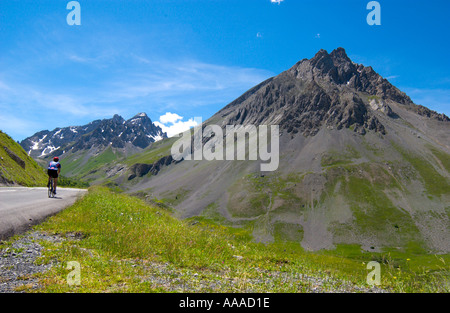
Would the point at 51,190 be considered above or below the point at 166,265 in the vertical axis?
above

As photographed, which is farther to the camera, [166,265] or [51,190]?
[51,190]

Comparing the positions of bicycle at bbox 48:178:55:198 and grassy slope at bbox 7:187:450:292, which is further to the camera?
bicycle at bbox 48:178:55:198

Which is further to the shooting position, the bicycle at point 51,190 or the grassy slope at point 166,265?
the bicycle at point 51,190

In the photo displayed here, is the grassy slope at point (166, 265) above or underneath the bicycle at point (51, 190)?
underneath

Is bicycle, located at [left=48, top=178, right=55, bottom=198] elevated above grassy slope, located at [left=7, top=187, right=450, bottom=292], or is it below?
above

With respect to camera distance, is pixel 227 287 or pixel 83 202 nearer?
pixel 227 287
